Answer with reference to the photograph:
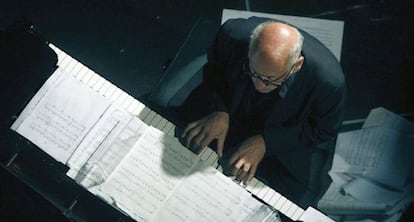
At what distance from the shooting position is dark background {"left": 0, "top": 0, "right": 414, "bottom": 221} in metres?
2.78

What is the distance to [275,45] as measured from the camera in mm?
1598

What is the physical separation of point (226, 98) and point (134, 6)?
1.00m

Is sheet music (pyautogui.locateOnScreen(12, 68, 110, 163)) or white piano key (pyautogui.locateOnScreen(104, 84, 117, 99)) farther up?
white piano key (pyautogui.locateOnScreen(104, 84, 117, 99))

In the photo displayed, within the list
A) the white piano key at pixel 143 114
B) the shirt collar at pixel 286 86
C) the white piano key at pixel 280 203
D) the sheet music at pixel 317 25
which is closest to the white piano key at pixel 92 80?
the white piano key at pixel 143 114

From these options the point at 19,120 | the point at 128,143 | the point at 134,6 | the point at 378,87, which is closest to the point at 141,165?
the point at 128,143

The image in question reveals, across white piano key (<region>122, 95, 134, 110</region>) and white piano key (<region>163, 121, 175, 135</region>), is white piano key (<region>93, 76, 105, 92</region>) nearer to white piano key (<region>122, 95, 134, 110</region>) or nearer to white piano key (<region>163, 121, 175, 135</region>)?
white piano key (<region>122, 95, 134, 110</region>)

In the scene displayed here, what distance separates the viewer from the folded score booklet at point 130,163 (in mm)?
1789

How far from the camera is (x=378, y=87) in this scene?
279 centimetres

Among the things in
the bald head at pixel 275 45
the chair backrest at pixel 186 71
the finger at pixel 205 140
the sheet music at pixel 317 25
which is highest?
the sheet music at pixel 317 25

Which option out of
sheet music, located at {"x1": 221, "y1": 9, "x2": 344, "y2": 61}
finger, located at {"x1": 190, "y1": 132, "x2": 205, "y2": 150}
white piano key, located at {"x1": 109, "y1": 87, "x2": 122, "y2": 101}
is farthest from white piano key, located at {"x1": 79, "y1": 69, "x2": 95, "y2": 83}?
sheet music, located at {"x1": 221, "y1": 9, "x2": 344, "y2": 61}

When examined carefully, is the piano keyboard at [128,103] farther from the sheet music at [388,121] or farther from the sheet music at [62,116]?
the sheet music at [388,121]

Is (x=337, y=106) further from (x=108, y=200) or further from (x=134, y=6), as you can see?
(x=134, y=6)

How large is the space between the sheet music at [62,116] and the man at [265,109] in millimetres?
356

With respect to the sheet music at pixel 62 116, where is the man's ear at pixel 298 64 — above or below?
above
